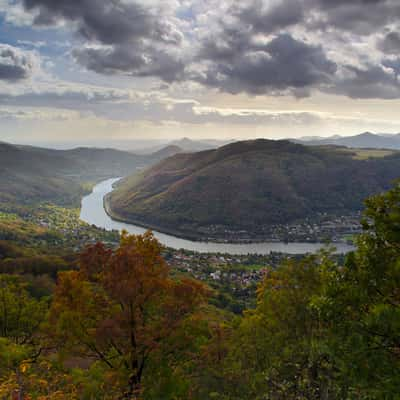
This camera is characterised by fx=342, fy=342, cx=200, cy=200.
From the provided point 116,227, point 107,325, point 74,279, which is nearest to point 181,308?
point 107,325

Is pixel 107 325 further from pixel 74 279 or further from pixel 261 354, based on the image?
pixel 261 354

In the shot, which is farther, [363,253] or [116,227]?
[116,227]

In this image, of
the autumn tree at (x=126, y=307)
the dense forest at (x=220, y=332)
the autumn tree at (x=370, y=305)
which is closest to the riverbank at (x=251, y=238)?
the dense forest at (x=220, y=332)

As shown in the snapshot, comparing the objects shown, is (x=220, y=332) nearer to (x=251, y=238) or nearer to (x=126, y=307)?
(x=126, y=307)

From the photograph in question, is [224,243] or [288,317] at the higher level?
[288,317]

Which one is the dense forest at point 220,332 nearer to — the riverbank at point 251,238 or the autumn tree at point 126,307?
the autumn tree at point 126,307

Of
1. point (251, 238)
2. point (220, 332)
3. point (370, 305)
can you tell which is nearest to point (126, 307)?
point (220, 332)

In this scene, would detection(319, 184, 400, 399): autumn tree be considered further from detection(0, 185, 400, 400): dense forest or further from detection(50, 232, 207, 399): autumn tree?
detection(50, 232, 207, 399): autumn tree
